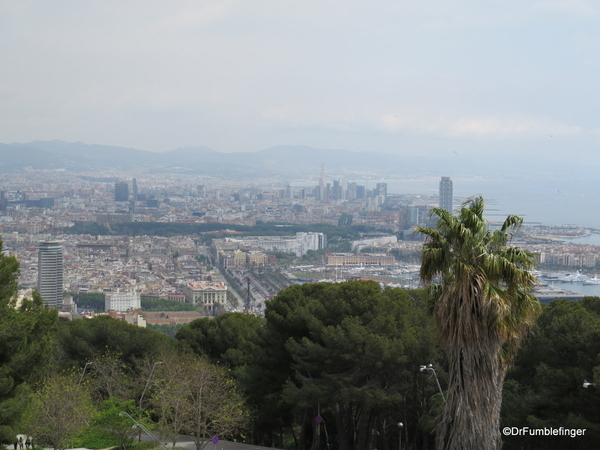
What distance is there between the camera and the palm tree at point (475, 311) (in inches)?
192

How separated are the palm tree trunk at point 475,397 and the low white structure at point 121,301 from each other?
47.6 metres

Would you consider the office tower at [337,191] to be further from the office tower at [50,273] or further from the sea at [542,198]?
the office tower at [50,273]

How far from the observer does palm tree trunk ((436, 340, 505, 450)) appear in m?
4.92

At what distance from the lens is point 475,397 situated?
495 centimetres

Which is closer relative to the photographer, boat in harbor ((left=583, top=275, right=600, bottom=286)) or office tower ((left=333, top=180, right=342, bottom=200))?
boat in harbor ((left=583, top=275, right=600, bottom=286))

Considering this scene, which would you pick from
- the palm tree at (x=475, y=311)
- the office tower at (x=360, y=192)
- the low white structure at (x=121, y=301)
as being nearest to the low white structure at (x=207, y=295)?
the low white structure at (x=121, y=301)

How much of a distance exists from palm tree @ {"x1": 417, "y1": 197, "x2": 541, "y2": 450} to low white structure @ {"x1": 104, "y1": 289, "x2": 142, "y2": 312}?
1875 inches

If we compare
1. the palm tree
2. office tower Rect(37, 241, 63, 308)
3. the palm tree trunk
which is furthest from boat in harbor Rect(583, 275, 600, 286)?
the palm tree trunk

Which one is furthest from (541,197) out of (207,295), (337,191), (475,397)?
(475,397)

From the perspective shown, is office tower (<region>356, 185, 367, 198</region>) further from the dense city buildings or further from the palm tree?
the palm tree

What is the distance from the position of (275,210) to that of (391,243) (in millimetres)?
43066

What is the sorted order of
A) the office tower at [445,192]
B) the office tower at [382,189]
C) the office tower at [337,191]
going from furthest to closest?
the office tower at [337,191]
the office tower at [382,189]
the office tower at [445,192]

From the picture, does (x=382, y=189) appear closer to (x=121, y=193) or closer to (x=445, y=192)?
(x=445, y=192)

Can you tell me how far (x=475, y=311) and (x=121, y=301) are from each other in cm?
4922
